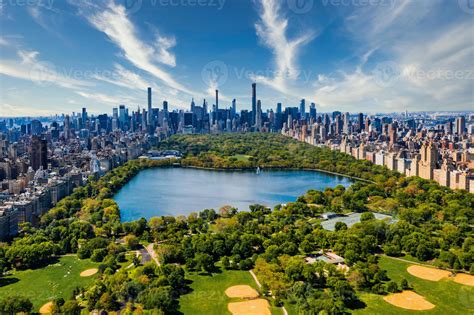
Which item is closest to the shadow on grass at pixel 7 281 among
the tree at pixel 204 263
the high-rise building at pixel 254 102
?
the tree at pixel 204 263

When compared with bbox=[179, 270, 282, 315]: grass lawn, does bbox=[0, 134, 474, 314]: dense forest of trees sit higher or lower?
higher

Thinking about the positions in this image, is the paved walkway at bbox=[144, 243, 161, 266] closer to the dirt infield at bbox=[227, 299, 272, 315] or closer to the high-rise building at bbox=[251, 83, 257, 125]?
the dirt infield at bbox=[227, 299, 272, 315]

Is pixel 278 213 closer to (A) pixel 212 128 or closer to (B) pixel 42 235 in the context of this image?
(B) pixel 42 235

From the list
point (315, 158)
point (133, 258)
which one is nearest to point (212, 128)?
point (315, 158)

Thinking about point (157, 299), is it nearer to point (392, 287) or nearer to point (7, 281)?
point (7, 281)

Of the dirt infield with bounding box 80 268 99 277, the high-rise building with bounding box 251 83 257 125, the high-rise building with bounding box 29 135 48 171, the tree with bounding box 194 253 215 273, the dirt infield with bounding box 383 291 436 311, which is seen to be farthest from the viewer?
the high-rise building with bounding box 251 83 257 125

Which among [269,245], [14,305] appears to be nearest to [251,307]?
Result: [269,245]

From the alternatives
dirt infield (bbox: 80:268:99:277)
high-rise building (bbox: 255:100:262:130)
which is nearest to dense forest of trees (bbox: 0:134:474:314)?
dirt infield (bbox: 80:268:99:277)
